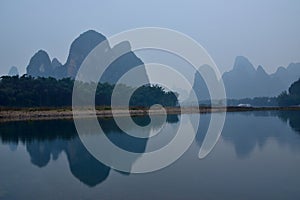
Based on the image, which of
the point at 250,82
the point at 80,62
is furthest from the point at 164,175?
the point at 250,82

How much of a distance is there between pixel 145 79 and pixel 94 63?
53.9 ft

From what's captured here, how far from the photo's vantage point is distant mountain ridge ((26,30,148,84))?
87.6 m

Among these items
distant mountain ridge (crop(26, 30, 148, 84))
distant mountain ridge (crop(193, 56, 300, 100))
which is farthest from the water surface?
distant mountain ridge (crop(193, 56, 300, 100))

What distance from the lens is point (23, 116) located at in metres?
32.3

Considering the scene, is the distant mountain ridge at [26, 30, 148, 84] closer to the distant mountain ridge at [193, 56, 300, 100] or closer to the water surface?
the distant mountain ridge at [193, 56, 300, 100]

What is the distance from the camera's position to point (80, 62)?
9712 cm

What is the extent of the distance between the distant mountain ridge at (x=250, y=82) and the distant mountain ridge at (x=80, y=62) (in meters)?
40.7

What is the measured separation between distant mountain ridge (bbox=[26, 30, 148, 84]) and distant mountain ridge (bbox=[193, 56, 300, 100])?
40695 millimetres

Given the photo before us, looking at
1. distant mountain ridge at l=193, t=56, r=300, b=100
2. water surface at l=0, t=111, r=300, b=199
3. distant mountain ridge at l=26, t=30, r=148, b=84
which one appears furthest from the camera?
distant mountain ridge at l=193, t=56, r=300, b=100

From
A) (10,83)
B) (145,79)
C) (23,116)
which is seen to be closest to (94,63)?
(145,79)

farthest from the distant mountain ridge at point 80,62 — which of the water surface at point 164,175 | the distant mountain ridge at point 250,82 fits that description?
the water surface at point 164,175

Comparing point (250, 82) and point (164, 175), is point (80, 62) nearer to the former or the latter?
point (250, 82)

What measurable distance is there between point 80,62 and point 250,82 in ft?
264

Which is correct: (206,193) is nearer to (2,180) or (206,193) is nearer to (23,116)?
(2,180)
